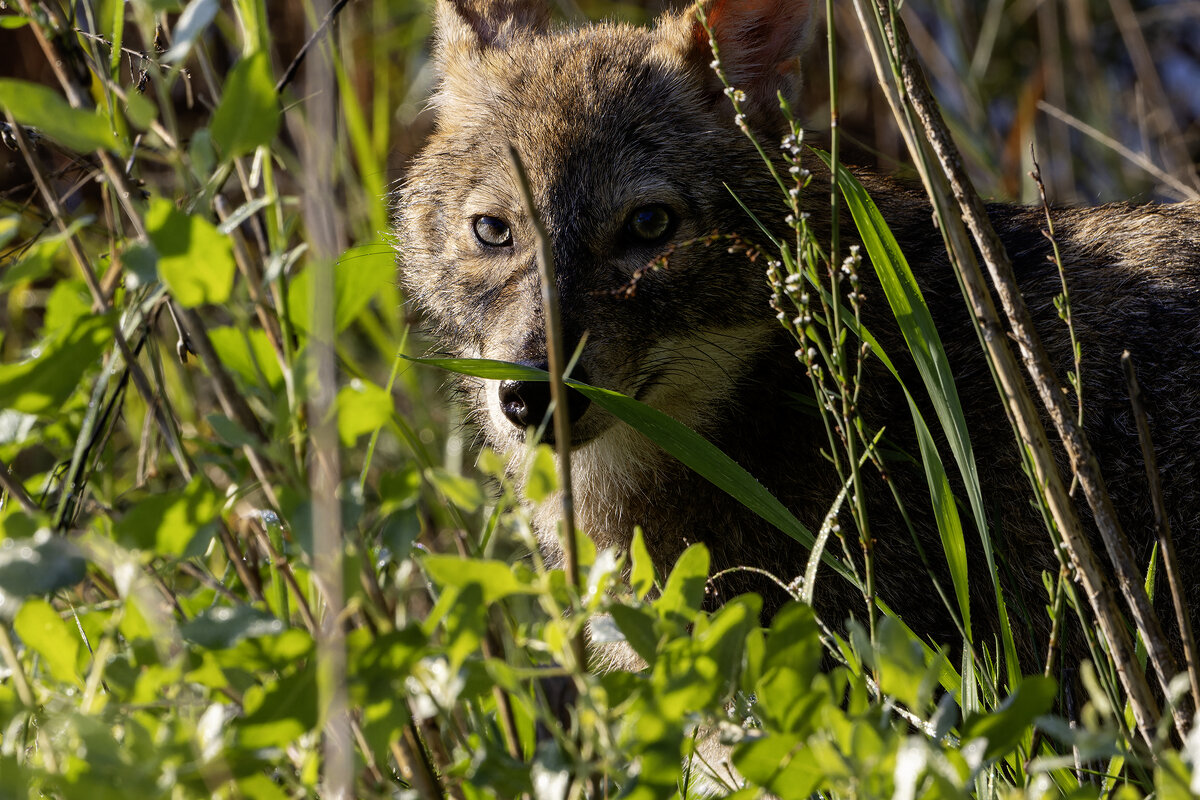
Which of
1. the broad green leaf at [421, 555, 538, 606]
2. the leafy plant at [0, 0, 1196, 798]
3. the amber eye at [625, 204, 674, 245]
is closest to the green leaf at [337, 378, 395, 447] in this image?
the leafy plant at [0, 0, 1196, 798]

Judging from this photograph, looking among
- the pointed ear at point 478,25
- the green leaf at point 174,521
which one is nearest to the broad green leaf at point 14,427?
the green leaf at point 174,521

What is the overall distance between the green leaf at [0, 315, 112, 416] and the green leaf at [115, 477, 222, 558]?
7.7 inches

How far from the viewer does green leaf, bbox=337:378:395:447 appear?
1198 millimetres

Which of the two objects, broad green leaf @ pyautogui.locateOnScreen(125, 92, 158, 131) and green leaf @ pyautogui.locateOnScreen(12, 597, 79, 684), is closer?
broad green leaf @ pyautogui.locateOnScreen(125, 92, 158, 131)

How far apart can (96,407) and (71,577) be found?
545mm

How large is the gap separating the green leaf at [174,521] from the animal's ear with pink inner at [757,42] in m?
1.99

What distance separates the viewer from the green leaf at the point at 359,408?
3.93 ft

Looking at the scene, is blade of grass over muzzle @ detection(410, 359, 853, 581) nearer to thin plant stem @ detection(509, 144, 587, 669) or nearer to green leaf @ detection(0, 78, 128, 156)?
thin plant stem @ detection(509, 144, 587, 669)

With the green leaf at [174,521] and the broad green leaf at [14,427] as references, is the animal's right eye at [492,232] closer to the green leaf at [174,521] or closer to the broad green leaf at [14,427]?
the broad green leaf at [14,427]

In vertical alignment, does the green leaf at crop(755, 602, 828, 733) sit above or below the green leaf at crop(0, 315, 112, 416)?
below

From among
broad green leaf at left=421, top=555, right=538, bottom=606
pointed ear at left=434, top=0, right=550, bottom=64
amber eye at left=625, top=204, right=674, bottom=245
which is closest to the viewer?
broad green leaf at left=421, top=555, right=538, bottom=606

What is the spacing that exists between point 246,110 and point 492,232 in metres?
1.78

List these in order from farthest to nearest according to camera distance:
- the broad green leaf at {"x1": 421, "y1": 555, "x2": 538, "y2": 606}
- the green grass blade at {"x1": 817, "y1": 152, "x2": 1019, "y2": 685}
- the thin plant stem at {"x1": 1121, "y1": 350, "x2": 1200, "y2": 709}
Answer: the green grass blade at {"x1": 817, "y1": 152, "x2": 1019, "y2": 685}, the thin plant stem at {"x1": 1121, "y1": 350, "x2": 1200, "y2": 709}, the broad green leaf at {"x1": 421, "y1": 555, "x2": 538, "y2": 606}

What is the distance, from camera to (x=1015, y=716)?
122 cm
